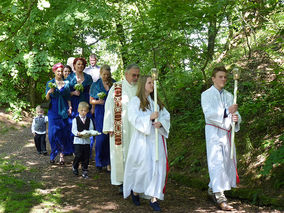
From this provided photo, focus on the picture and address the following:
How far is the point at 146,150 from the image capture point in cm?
549

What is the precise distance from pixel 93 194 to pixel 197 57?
187 inches

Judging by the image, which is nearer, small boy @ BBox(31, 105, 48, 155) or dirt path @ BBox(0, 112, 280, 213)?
dirt path @ BBox(0, 112, 280, 213)

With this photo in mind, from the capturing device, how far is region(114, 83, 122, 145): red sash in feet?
21.4

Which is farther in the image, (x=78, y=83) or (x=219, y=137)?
(x=78, y=83)

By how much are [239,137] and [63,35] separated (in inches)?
330

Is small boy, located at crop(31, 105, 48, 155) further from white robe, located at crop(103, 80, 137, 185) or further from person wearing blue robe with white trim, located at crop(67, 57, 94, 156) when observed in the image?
white robe, located at crop(103, 80, 137, 185)

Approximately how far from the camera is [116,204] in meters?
5.84

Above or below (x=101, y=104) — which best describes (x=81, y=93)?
above

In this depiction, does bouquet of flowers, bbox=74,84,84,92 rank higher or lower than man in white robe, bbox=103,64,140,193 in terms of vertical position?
higher

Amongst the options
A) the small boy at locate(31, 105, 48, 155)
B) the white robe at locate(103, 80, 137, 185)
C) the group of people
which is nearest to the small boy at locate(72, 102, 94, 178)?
the group of people

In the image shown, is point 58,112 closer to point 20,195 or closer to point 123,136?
point 123,136

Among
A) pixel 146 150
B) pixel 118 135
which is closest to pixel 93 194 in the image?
pixel 118 135

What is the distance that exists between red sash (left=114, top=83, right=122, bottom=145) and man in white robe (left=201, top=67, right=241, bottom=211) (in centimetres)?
161

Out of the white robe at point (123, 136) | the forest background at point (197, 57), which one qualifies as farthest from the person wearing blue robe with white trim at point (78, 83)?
the white robe at point (123, 136)
